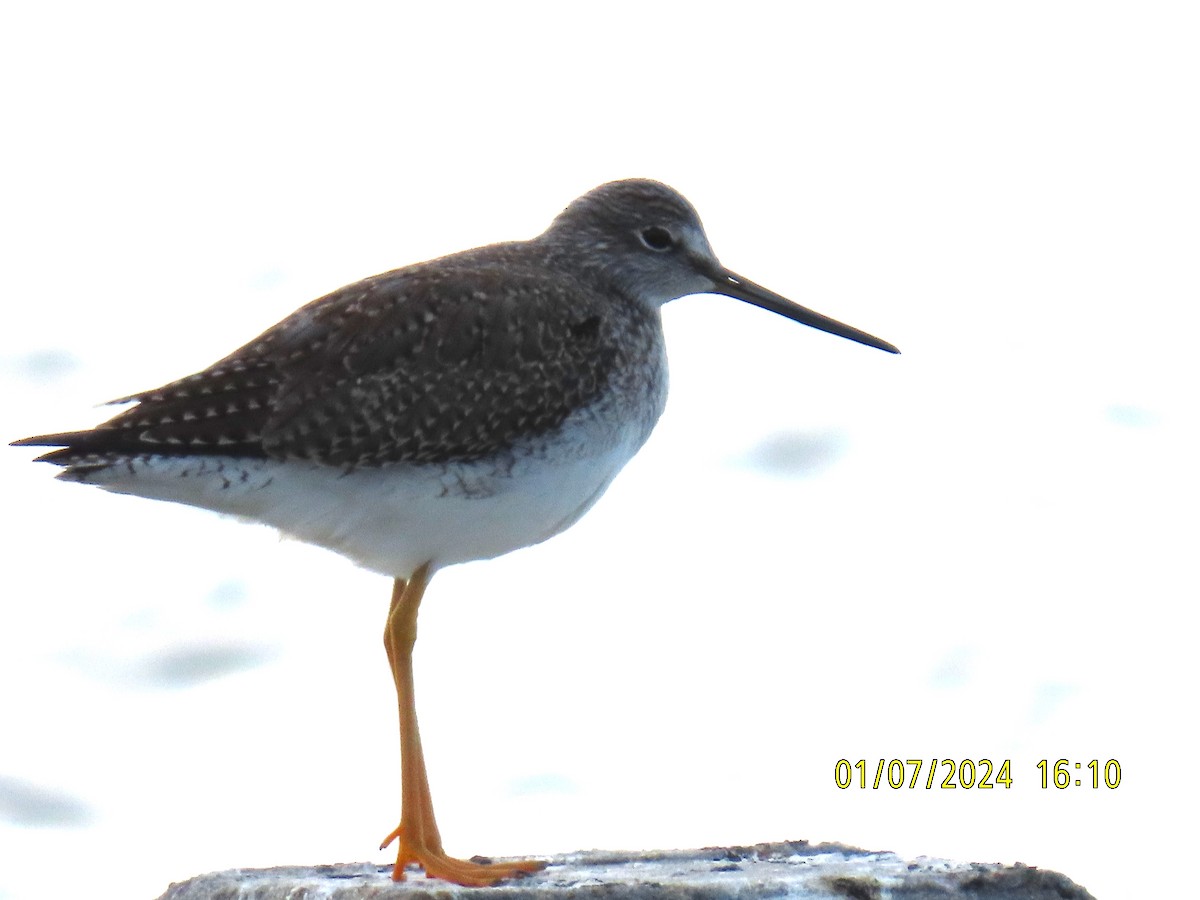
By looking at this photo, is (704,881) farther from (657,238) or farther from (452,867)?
(657,238)

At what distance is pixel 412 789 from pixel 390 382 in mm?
1700

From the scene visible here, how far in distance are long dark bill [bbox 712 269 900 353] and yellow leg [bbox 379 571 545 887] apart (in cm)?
219

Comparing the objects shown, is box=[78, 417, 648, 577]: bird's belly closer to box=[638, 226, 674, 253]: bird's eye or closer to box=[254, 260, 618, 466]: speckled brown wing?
box=[254, 260, 618, 466]: speckled brown wing

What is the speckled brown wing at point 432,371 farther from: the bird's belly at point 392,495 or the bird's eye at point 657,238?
the bird's eye at point 657,238

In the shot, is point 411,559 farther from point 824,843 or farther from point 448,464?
point 824,843

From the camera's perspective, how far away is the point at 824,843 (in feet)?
23.0

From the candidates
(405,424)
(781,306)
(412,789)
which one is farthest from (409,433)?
(781,306)

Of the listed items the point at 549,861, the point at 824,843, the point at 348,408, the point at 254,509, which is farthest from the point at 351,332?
the point at 824,843

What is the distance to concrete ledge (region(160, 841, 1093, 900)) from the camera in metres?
5.83

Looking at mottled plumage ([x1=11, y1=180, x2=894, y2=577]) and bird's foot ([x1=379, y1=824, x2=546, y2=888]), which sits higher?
mottled plumage ([x1=11, y1=180, x2=894, y2=577])

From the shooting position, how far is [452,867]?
6.50m

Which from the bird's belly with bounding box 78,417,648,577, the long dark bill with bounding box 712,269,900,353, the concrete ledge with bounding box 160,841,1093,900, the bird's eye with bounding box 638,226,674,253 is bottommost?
the concrete ledge with bounding box 160,841,1093,900

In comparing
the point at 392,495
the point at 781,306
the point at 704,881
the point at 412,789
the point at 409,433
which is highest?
the point at 781,306

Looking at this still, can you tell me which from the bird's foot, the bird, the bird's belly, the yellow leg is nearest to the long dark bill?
the bird
